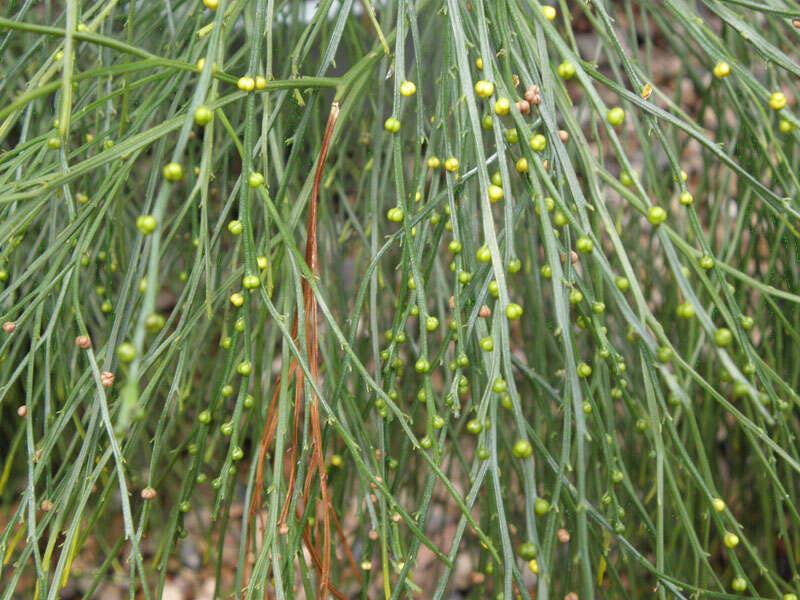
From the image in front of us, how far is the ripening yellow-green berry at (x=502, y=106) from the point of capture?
27.6 inches

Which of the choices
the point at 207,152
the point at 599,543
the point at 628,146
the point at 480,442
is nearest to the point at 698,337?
the point at 599,543

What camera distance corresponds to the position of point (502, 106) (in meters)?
0.71

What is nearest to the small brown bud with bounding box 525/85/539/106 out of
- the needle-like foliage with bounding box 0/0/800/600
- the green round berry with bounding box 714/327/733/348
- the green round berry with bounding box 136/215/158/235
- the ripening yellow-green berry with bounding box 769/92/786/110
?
the needle-like foliage with bounding box 0/0/800/600

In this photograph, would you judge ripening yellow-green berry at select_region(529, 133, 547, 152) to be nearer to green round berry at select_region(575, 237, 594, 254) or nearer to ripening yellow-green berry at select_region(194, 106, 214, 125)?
green round berry at select_region(575, 237, 594, 254)

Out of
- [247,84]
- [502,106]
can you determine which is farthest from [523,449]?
[247,84]

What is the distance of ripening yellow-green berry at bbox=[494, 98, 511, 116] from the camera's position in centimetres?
70

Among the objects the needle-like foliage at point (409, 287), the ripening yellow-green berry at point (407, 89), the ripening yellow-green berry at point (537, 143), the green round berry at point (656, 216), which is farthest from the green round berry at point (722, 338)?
the ripening yellow-green berry at point (407, 89)

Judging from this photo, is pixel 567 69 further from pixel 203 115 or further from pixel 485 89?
pixel 203 115

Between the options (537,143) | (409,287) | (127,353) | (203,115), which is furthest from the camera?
(409,287)

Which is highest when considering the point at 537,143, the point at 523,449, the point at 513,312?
the point at 537,143

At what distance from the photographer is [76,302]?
2.44ft

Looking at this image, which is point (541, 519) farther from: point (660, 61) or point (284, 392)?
point (660, 61)

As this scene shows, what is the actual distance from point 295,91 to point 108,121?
370mm

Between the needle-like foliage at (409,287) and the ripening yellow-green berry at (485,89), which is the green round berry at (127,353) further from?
the ripening yellow-green berry at (485,89)
